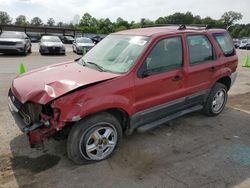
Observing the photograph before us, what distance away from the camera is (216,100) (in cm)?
555

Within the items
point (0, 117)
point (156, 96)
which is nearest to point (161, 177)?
point (156, 96)

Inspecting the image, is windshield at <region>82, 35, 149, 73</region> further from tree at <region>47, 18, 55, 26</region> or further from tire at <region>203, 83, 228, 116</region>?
tree at <region>47, 18, 55, 26</region>

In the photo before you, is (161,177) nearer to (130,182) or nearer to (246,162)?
(130,182)

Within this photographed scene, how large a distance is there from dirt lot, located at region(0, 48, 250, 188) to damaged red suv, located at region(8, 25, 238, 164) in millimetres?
317

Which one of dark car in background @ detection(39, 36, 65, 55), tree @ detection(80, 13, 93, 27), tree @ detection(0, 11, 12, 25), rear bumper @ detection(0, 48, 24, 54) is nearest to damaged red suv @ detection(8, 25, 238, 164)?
rear bumper @ detection(0, 48, 24, 54)

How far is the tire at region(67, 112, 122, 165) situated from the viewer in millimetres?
3449

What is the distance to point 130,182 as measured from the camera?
3.30 m

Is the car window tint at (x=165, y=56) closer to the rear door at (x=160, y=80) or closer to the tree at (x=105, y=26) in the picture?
the rear door at (x=160, y=80)

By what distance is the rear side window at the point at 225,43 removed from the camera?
5.43 meters

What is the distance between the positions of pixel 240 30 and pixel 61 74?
3828 inches

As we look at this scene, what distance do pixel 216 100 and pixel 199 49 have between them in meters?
1.29

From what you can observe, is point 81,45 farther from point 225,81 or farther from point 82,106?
point 82,106

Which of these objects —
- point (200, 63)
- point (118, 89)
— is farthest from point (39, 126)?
point (200, 63)

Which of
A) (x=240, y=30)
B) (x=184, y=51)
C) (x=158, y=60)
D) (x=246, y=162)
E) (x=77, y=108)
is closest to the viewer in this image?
(x=77, y=108)
